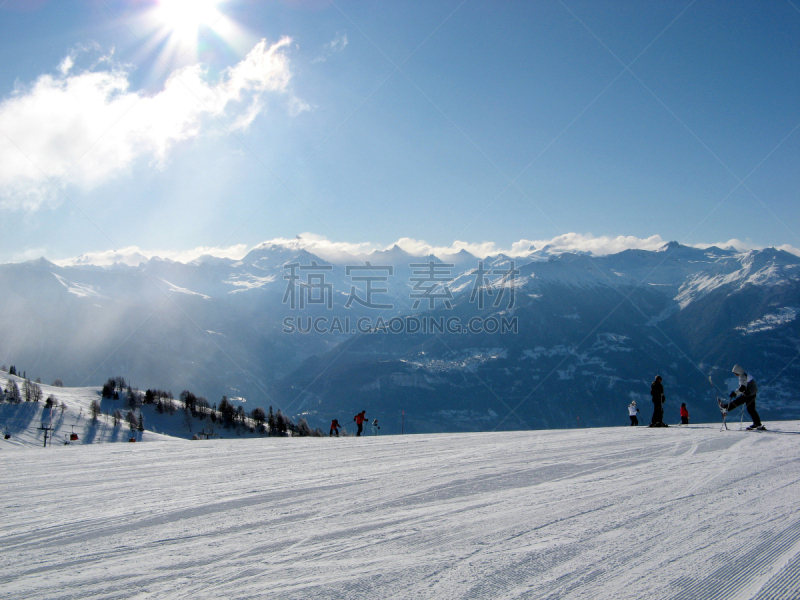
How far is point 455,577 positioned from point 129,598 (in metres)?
2.86

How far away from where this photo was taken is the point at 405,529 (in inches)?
232

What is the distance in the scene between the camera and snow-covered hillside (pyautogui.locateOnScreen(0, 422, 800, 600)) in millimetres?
4402

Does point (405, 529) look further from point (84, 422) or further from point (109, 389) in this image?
point (109, 389)

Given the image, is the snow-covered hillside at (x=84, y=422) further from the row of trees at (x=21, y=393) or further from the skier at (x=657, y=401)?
the skier at (x=657, y=401)

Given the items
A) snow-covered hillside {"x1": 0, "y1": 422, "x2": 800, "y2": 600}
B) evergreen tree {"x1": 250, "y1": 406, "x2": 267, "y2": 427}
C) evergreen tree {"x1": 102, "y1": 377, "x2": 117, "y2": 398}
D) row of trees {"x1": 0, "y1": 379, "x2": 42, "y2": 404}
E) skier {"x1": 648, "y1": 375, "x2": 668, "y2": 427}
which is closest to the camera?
snow-covered hillside {"x1": 0, "y1": 422, "x2": 800, "y2": 600}

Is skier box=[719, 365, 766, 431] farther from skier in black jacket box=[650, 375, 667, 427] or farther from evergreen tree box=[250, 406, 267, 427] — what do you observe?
evergreen tree box=[250, 406, 267, 427]

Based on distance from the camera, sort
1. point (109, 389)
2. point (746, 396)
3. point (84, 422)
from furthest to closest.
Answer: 1. point (109, 389)
2. point (84, 422)
3. point (746, 396)

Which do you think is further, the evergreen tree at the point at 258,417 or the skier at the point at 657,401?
the evergreen tree at the point at 258,417

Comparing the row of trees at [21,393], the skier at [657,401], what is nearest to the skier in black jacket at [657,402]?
the skier at [657,401]

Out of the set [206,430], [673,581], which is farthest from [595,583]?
[206,430]

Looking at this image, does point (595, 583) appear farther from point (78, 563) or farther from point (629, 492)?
point (78, 563)

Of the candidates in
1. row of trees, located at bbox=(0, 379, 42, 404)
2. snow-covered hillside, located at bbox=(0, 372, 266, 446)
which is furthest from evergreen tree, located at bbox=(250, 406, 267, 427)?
row of trees, located at bbox=(0, 379, 42, 404)

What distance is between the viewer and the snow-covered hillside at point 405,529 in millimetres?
4402

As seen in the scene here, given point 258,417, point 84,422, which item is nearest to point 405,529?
point 84,422
